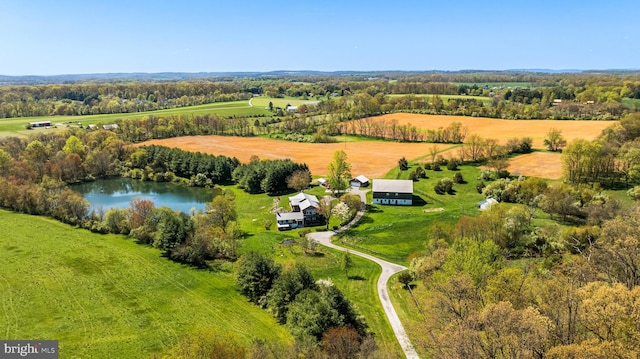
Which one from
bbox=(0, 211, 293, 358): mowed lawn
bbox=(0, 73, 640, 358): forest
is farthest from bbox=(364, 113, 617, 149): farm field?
bbox=(0, 211, 293, 358): mowed lawn

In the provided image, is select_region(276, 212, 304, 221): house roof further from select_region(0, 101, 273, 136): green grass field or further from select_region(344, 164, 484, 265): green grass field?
select_region(0, 101, 273, 136): green grass field

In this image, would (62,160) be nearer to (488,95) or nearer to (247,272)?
(247,272)

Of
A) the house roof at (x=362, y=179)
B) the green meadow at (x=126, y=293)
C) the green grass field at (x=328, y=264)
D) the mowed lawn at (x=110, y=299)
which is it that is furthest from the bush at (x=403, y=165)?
the mowed lawn at (x=110, y=299)

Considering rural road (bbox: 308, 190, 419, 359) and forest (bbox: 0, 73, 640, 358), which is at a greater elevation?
forest (bbox: 0, 73, 640, 358)

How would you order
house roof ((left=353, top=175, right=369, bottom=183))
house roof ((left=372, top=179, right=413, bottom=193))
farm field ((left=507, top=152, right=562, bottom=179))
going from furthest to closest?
house roof ((left=353, top=175, right=369, bottom=183)) → farm field ((left=507, top=152, right=562, bottom=179)) → house roof ((left=372, top=179, right=413, bottom=193))

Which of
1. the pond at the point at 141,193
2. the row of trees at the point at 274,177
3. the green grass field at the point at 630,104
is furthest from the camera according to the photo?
the green grass field at the point at 630,104

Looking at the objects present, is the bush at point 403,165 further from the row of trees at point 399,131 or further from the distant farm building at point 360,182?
the row of trees at point 399,131
